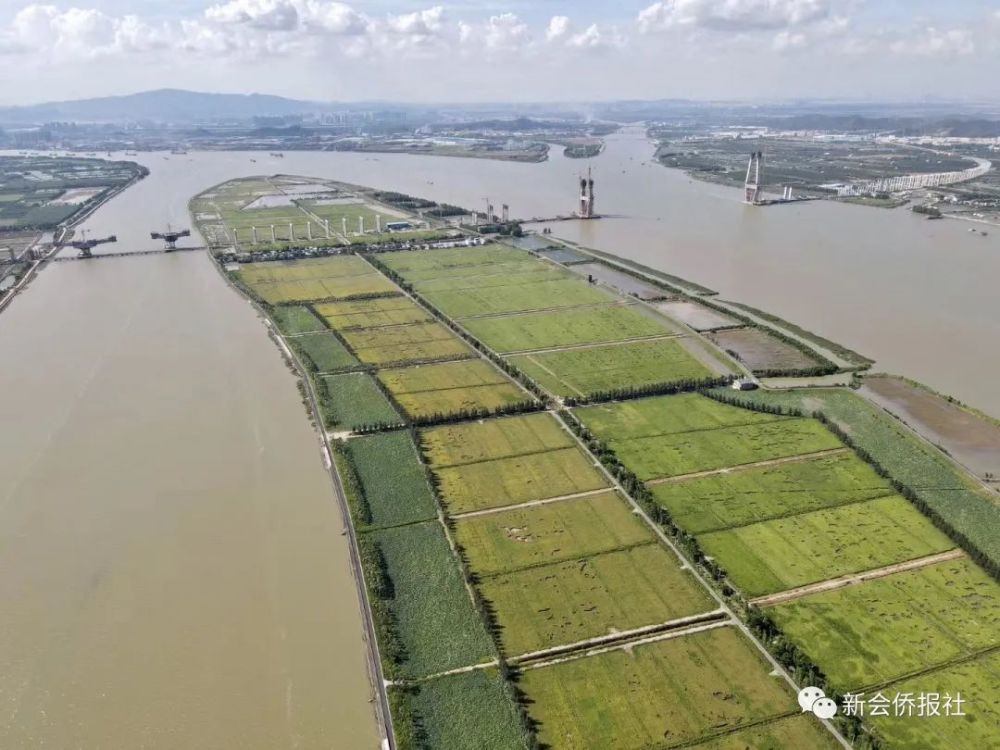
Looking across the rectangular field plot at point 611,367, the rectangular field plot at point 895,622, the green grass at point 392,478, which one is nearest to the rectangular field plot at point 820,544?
the rectangular field plot at point 895,622

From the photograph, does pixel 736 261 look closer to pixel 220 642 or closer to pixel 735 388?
pixel 735 388

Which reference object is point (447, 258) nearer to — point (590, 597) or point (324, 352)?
point (324, 352)

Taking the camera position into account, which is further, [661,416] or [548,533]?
[661,416]

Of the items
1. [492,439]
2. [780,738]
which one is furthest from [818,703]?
[492,439]

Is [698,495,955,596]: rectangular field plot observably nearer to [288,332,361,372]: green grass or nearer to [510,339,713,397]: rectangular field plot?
[510,339,713,397]: rectangular field plot

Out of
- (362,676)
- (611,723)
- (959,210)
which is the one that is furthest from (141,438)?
(959,210)
